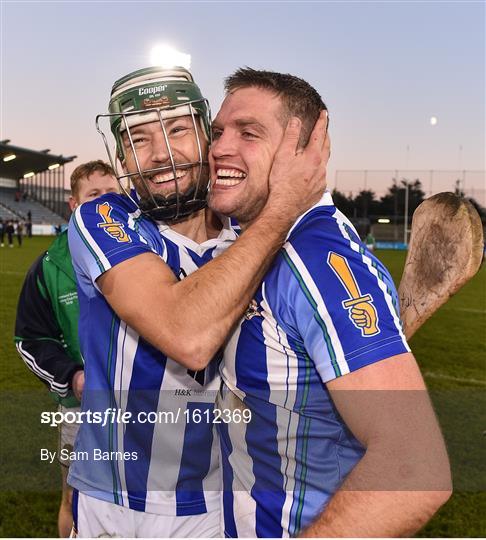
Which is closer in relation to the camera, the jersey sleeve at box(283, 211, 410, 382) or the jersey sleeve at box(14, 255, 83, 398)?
the jersey sleeve at box(283, 211, 410, 382)

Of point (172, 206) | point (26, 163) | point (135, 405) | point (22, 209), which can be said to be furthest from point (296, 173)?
point (22, 209)

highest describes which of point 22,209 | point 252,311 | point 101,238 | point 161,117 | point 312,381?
point 161,117

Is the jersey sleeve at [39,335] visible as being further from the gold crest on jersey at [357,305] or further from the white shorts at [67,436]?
the gold crest on jersey at [357,305]

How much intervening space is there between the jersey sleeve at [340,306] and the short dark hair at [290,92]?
0.50m

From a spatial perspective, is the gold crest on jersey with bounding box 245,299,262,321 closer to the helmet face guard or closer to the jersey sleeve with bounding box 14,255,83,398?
the helmet face guard

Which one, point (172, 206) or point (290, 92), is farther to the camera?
point (172, 206)

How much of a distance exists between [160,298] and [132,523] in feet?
2.61

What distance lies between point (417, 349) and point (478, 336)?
6.83 ft

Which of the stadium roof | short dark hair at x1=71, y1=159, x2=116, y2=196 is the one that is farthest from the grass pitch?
the stadium roof

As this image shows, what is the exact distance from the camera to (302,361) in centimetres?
156

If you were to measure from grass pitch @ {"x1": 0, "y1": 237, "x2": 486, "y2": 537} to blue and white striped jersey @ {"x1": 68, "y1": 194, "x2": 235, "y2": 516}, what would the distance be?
2.40m

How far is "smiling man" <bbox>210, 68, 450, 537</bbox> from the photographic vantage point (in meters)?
1.31

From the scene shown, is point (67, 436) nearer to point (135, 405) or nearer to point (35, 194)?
Answer: point (135, 405)

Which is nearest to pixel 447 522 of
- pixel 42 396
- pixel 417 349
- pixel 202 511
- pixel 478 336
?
pixel 202 511
